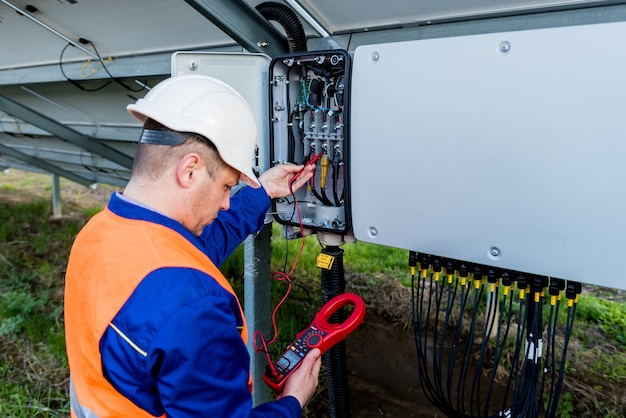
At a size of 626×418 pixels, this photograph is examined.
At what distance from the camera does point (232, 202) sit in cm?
129

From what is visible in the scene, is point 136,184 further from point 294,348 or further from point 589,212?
point 589,212

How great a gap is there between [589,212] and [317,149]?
0.69 meters

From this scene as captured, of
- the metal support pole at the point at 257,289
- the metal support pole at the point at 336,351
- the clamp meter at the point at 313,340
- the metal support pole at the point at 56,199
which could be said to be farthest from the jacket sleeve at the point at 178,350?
the metal support pole at the point at 56,199

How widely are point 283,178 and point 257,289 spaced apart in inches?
18.7

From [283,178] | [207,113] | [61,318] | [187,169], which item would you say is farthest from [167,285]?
[61,318]

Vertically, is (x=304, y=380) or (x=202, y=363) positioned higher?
(x=202, y=363)

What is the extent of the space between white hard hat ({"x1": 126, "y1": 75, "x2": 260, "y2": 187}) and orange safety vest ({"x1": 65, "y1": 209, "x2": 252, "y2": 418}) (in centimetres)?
18

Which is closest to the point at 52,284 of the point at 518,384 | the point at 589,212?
the point at 518,384

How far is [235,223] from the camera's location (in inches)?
49.8

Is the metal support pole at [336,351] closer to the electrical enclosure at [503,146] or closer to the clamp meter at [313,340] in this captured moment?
the clamp meter at [313,340]

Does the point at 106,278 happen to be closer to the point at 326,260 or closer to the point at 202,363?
the point at 202,363

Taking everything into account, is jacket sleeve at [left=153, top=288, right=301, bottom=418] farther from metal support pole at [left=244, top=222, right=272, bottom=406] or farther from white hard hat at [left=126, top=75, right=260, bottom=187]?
metal support pole at [left=244, top=222, right=272, bottom=406]

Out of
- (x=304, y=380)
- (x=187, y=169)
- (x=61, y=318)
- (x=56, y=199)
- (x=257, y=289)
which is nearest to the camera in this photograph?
(x=187, y=169)

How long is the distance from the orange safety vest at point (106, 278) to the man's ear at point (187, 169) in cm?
9
